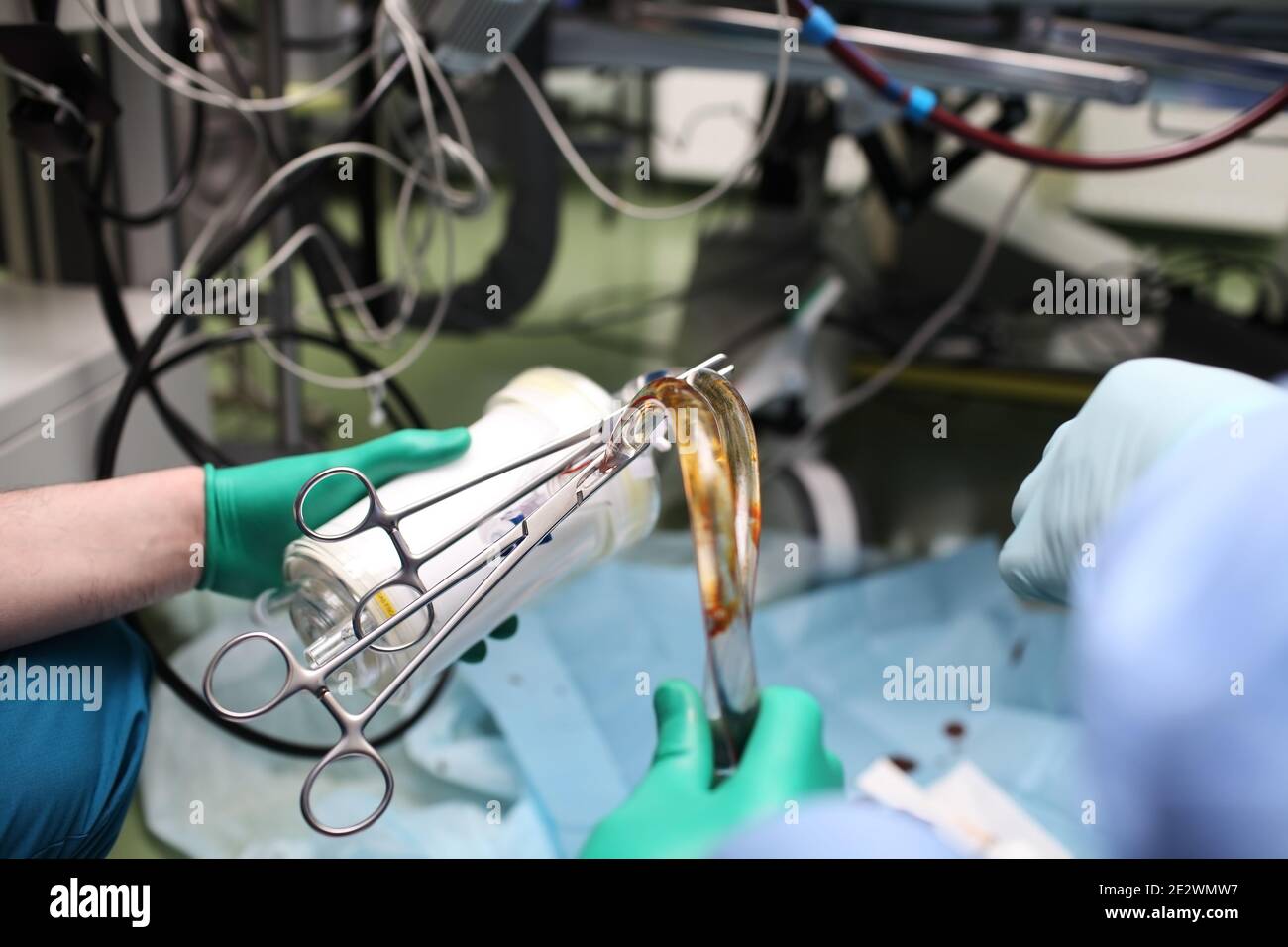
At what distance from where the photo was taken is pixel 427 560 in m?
0.51

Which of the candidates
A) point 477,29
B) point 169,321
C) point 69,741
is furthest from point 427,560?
point 477,29

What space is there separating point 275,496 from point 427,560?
7.4 inches

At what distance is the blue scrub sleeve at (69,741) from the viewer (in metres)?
0.56

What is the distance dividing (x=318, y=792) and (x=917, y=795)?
0.54 meters

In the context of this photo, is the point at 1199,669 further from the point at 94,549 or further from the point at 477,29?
the point at 477,29

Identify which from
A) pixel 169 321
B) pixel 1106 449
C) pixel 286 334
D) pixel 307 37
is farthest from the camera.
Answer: pixel 307 37

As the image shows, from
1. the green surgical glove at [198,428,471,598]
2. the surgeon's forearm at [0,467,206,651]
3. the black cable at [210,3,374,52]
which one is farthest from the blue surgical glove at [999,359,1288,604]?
the black cable at [210,3,374,52]

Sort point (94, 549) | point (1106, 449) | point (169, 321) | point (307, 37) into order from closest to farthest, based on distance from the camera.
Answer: point (1106, 449) < point (94, 549) < point (169, 321) < point (307, 37)

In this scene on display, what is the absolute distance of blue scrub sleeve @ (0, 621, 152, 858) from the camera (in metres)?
0.56

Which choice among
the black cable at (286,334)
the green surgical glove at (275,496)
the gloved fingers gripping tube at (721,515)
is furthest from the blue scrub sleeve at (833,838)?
the black cable at (286,334)

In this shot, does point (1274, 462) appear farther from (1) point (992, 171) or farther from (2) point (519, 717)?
(1) point (992, 171)

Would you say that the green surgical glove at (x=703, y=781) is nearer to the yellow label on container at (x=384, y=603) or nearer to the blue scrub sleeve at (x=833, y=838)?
the blue scrub sleeve at (x=833, y=838)

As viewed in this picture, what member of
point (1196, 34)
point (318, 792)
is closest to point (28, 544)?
point (318, 792)

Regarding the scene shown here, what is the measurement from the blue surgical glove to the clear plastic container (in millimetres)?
239
